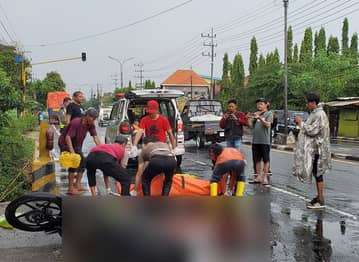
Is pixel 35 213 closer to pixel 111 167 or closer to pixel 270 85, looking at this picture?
pixel 111 167

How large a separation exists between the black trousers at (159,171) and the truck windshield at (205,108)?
14.5 meters

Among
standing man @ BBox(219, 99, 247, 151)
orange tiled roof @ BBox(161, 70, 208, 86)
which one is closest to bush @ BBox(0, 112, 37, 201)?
standing man @ BBox(219, 99, 247, 151)

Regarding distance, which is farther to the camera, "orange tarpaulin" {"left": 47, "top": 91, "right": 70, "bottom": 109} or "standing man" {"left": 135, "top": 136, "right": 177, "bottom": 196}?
"orange tarpaulin" {"left": 47, "top": 91, "right": 70, "bottom": 109}

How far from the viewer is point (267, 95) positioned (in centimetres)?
3969

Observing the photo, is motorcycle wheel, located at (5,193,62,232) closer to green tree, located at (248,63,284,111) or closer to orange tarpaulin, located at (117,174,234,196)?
orange tarpaulin, located at (117,174,234,196)

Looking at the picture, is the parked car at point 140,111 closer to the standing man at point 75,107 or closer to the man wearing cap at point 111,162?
the standing man at point 75,107

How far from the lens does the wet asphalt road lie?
17.2ft

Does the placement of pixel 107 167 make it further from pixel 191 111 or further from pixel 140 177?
pixel 191 111

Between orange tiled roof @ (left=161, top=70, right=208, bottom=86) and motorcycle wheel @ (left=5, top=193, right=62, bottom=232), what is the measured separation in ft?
298

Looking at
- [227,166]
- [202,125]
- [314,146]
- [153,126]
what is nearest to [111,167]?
[227,166]

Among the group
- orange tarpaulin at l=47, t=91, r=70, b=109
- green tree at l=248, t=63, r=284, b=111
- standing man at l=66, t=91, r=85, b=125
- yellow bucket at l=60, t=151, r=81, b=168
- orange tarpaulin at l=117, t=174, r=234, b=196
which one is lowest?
orange tarpaulin at l=117, t=174, r=234, b=196

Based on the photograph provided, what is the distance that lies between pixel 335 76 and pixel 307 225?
109 ft

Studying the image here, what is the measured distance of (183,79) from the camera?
99.1 metres

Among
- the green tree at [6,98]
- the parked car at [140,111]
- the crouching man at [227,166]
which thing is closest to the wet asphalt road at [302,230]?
the crouching man at [227,166]
